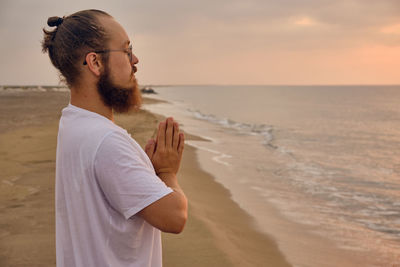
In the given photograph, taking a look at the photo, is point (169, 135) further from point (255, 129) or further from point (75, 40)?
point (255, 129)

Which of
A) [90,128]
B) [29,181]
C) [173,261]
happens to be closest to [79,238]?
[90,128]

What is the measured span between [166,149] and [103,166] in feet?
1.21

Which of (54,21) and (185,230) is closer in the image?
(54,21)

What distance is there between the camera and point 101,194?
135cm

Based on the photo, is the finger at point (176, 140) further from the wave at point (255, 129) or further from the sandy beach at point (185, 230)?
the wave at point (255, 129)

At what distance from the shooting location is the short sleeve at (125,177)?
126cm

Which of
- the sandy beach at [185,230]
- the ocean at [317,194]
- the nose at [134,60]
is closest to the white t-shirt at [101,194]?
the nose at [134,60]

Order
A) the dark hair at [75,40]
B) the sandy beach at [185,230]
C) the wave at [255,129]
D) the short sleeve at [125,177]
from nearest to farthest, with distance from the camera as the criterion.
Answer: the short sleeve at [125,177] < the dark hair at [75,40] < the sandy beach at [185,230] < the wave at [255,129]

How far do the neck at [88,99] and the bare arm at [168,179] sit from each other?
0.89 feet

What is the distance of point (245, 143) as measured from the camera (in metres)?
17.2

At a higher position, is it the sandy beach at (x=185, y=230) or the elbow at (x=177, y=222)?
the elbow at (x=177, y=222)

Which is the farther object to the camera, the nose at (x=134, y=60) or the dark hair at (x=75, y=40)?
the nose at (x=134, y=60)

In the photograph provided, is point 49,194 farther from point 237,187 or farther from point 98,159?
point 98,159

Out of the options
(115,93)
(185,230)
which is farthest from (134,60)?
(185,230)
